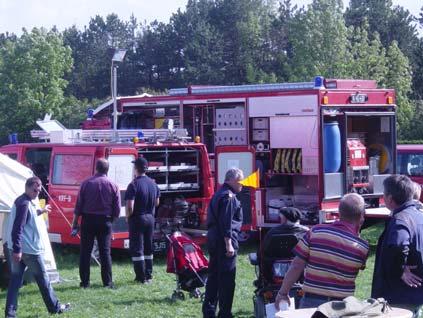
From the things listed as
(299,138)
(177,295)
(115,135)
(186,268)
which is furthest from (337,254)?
(299,138)

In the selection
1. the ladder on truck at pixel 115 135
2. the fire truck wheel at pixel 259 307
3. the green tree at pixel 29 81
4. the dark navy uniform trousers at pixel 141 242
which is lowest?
the fire truck wheel at pixel 259 307

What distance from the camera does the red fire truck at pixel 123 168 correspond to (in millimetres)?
12570

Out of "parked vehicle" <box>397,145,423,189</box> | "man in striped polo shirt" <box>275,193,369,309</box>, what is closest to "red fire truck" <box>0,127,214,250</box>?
"parked vehicle" <box>397,145,423,189</box>

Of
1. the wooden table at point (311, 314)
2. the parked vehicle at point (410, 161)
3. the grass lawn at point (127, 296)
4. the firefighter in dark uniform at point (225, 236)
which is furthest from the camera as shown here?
the parked vehicle at point (410, 161)

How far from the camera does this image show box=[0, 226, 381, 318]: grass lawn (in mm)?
9711

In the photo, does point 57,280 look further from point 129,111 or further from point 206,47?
point 206,47

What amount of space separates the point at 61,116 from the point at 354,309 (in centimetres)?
4758

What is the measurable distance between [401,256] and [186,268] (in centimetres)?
495

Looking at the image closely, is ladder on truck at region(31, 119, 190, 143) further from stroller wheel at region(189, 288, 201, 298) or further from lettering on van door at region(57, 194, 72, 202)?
stroller wheel at region(189, 288, 201, 298)

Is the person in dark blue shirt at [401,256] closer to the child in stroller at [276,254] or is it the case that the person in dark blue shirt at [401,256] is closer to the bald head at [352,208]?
the bald head at [352,208]

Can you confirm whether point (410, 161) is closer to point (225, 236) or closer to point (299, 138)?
point (299, 138)

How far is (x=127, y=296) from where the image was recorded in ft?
34.7

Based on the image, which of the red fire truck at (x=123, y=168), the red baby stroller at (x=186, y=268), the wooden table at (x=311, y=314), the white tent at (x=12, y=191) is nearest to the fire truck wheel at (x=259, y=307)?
the red baby stroller at (x=186, y=268)

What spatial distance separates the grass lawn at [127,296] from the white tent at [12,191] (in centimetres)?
32
